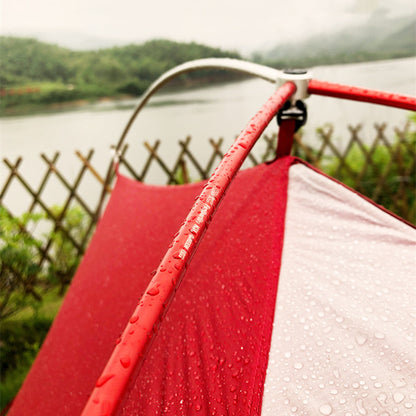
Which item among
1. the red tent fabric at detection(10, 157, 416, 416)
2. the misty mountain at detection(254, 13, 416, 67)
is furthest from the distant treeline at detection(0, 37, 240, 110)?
the red tent fabric at detection(10, 157, 416, 416)

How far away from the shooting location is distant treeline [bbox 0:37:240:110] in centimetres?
328

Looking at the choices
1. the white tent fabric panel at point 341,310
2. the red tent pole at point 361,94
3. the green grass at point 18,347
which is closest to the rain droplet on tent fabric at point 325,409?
the white tent fabric panel at point 341,310

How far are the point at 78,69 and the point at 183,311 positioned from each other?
3820 mm

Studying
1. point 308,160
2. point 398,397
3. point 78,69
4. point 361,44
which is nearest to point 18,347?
point 398,397

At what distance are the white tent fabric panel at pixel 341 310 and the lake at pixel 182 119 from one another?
2.41m

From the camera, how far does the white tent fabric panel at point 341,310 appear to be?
1.14ft

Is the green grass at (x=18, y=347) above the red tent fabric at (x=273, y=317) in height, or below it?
below

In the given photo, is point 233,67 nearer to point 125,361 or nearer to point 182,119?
point 125,361

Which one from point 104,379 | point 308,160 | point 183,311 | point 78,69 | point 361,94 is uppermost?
point 78,69

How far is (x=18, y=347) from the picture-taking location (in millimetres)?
1886

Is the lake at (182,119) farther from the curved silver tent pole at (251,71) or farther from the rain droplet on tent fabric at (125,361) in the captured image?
the rain droplet on tent fabric at (125,361)

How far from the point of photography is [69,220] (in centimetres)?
266

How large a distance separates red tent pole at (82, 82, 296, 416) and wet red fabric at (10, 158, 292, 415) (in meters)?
0.02

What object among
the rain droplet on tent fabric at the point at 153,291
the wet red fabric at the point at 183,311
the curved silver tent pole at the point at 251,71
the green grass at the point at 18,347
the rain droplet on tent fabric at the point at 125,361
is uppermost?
the curved silver tent pole at the point at 251,71
